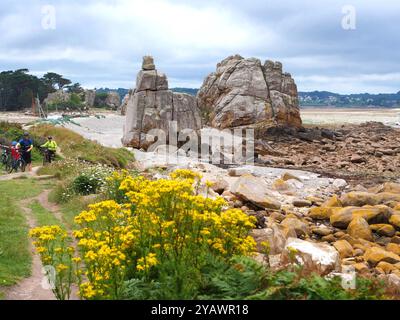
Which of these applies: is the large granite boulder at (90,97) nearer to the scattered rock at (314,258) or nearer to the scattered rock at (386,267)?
the scattered rock at (386,267)

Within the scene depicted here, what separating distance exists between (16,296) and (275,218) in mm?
8498

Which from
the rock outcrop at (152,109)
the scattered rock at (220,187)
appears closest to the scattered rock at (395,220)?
the scattered rock at (220,187)

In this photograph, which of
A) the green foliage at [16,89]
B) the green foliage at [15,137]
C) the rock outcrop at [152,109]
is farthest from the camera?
the green foliage at [16,89]

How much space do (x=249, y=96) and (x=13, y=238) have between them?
1771 inches

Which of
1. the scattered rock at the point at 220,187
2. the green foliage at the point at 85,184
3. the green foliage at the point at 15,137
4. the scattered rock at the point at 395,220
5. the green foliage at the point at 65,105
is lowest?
the scattered rock at the point at 395,220

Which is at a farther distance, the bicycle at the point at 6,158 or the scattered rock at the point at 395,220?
the bicycle at the point at 6,158

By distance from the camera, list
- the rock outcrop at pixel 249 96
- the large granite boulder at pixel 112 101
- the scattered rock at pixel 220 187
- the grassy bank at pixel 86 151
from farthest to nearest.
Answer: the large granite boulder at pixel 112 101, the rock outcrop at pixel 249 96, the grassy bank at pixel 86 151, the scattered rock at pixel 220 187

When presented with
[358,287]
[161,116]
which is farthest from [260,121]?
[358,287]

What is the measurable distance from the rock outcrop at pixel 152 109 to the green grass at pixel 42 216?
19359mm

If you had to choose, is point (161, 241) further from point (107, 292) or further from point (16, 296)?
point (16, 296)

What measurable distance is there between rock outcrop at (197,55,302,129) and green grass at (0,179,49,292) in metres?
37.3

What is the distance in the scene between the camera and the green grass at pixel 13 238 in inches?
348

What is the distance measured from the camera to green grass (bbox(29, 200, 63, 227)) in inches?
502

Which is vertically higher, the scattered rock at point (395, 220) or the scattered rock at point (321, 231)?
the scattered rock at point (395, 220)
